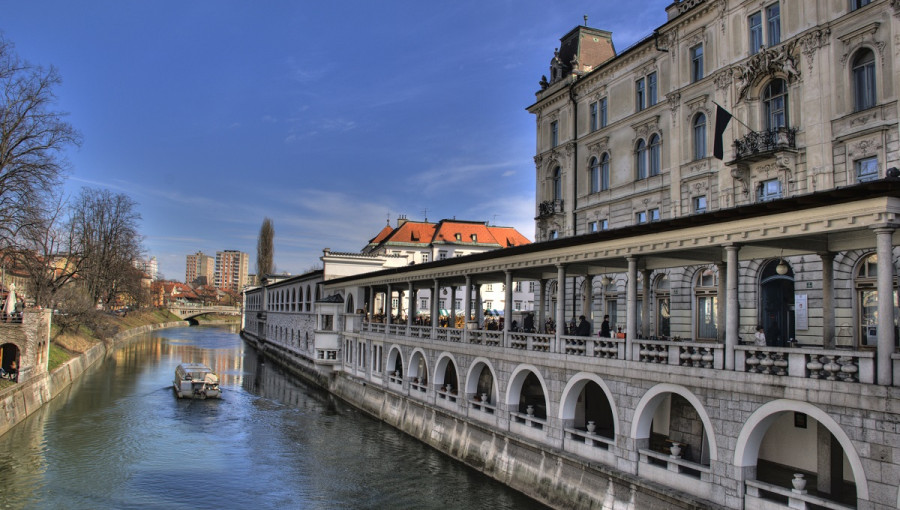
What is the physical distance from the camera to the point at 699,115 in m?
28.8

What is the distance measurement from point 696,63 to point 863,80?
8.73 m

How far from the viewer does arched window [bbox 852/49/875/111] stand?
21.0 m

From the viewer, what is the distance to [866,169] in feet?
69.3

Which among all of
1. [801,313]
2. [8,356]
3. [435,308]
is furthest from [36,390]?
[801,313]

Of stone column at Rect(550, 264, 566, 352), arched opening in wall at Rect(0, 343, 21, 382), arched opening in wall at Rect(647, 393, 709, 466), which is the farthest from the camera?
arched opening in wall at Rect(0, 343, 21, 382)

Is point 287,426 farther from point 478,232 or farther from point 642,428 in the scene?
point 478,232

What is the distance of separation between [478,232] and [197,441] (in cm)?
6551

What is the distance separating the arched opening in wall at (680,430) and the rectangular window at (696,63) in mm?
16238

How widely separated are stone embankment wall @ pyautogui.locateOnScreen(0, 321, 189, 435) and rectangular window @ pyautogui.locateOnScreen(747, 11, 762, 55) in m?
36.9

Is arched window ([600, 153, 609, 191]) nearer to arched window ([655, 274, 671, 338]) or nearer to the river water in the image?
arched window ([655, 274, 671, 338])

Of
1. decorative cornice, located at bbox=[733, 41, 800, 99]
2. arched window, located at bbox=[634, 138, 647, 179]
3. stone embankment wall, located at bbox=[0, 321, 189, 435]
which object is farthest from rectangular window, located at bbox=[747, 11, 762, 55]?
stone embankment wall, located at bbox=[0, 321, 189, 435]

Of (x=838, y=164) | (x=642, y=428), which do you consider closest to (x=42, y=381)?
(x=642, y=428)

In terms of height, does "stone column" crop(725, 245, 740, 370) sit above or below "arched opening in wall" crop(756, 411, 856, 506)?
above

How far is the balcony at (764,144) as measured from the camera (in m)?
23.5
